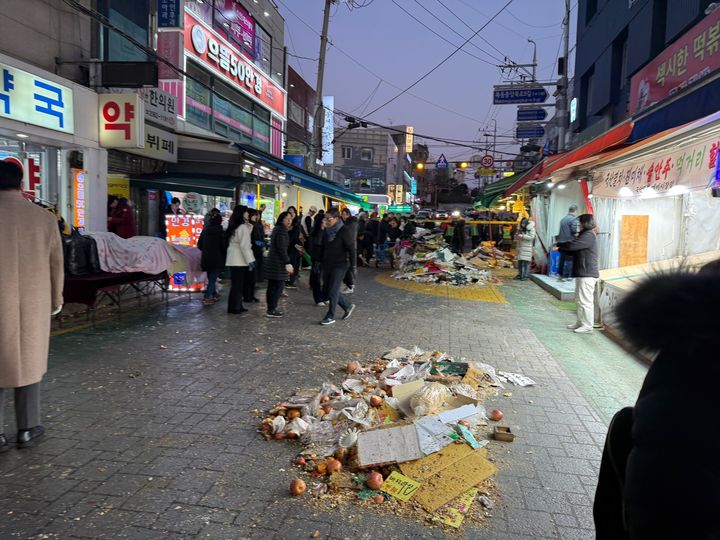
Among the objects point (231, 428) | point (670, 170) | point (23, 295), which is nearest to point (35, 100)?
point (23, 295)

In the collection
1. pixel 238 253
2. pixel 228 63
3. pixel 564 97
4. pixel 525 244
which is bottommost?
pixel 238 253

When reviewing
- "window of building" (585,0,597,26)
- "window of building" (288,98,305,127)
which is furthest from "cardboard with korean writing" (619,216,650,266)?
"window of building" (288,98,305,127)

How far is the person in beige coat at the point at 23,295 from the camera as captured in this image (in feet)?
11.7

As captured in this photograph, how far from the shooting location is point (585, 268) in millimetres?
8367

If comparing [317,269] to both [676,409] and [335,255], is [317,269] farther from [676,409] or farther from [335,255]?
[676,409]

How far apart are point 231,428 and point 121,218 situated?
764 centimetres

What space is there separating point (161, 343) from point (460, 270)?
1045cm

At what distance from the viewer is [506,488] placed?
3.43 metres

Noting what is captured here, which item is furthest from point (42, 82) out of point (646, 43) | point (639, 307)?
point (646, 43)

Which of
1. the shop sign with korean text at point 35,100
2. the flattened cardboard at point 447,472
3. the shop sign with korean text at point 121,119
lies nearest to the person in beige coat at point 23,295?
the flattened cardboard at point 447,472

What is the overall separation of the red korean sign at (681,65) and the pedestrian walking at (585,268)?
112 inches

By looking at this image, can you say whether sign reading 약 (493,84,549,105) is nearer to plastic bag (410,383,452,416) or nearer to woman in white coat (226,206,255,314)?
woman in white coat (226,206,255,314)

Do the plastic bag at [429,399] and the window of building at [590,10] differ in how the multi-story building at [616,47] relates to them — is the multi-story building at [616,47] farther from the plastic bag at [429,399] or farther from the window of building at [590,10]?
the plastic bag at [429,399]

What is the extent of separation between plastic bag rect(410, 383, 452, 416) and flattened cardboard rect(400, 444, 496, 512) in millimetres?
501
